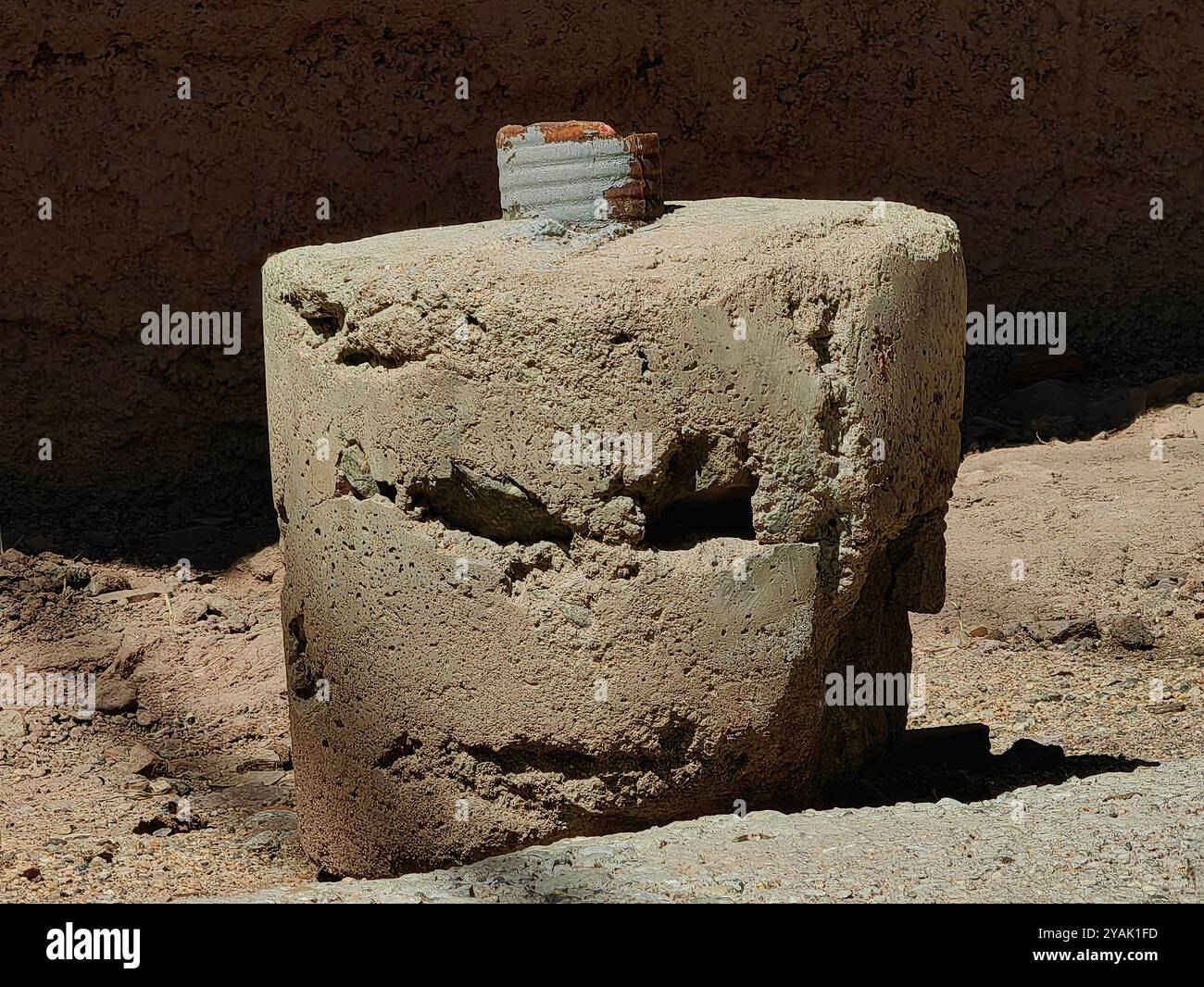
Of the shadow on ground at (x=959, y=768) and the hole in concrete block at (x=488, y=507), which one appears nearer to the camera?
the hole in concrete block at (x=488, y=507)

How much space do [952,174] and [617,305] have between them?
4487 mm

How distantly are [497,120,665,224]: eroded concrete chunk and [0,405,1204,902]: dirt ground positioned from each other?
1.41 m

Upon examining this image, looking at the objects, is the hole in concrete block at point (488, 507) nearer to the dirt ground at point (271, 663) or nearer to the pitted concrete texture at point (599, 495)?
the pitted concrete texture at point (599, 495)

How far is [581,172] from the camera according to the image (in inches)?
125

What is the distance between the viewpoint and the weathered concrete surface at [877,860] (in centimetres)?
256

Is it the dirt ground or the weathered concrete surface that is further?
the dirt ground

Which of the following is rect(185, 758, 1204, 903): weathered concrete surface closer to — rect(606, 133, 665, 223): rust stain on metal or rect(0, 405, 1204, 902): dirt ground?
rect(0, 405, 1204, 902): dirt ground

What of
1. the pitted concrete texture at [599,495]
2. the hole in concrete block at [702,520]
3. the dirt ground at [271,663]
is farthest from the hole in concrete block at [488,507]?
the dirt ground at [271,663]

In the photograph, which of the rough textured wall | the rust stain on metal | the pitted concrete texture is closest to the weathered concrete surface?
the pitted concrete texture

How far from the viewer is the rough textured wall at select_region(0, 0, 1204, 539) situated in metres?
6.17

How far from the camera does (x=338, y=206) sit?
21.2ft

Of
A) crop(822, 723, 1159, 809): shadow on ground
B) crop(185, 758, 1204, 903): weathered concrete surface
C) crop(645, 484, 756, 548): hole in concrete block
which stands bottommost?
crop(822, 723, 1159, 809): shadow on ground

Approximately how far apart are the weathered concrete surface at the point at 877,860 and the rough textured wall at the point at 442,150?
395 cm

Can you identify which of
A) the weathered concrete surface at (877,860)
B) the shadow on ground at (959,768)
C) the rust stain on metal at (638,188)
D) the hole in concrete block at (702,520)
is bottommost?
the shadow on ground at (959,768)
